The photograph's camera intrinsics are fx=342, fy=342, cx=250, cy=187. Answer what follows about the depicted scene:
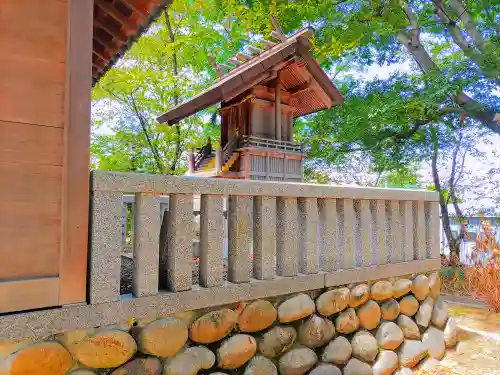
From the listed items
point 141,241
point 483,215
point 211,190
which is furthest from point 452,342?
point 483,215

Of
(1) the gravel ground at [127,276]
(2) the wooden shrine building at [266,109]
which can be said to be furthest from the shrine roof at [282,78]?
(1) the gravel ground at [127,276]

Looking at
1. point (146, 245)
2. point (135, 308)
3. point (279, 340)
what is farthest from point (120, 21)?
point (279, 340)

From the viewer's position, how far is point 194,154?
33.3ft

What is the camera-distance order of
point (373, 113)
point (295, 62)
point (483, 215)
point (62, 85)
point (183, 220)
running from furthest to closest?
1. point (483, 215)
2. point (373, 113)
3. point (295, 62)
4. point (183, 220)
5. point (62, 85)

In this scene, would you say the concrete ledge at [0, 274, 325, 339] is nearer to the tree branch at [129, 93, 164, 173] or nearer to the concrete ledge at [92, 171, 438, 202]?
the concrete ledge at [92, 171, 438, 202]

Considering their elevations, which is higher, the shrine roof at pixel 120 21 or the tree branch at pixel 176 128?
the tree branch at pixel 176 128

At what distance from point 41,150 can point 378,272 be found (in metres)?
2.92

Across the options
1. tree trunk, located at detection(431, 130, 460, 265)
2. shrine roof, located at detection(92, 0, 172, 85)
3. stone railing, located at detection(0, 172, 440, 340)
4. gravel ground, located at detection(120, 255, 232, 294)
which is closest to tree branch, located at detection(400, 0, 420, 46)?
tree trunk, located at detection(431, 130, 460, 265)

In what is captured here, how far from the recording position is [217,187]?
2.38 metres

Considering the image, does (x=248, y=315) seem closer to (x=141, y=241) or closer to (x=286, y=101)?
(x=141, y=241)

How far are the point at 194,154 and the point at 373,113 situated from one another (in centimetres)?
506

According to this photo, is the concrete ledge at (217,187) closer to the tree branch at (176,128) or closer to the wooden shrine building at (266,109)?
the wooden shrine building at (266,109)

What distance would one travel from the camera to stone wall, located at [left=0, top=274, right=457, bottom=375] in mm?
1832

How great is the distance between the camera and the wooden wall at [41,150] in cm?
174
